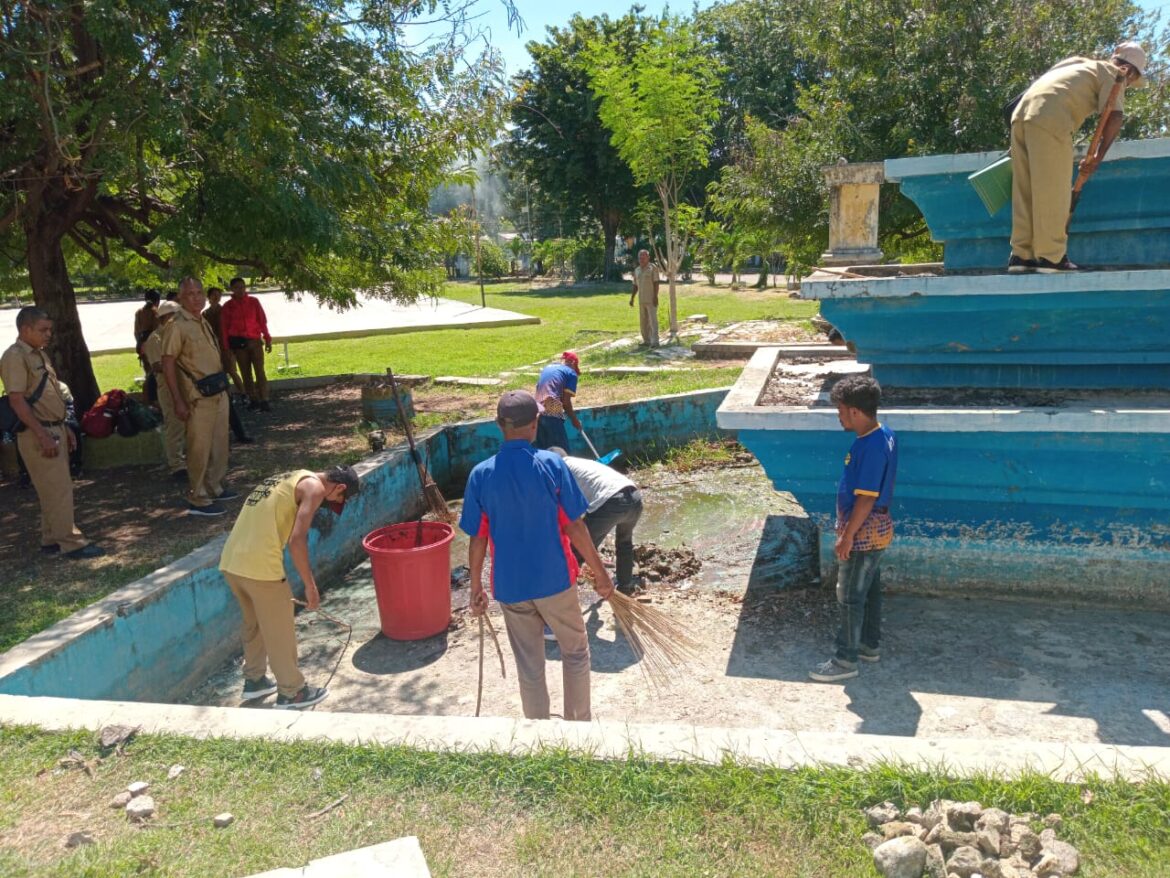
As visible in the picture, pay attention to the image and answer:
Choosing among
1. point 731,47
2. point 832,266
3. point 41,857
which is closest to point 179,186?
point 832,266

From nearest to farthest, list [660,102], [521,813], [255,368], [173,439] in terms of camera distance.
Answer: [521,813]
[173,439]
[255,368]
[660,102]

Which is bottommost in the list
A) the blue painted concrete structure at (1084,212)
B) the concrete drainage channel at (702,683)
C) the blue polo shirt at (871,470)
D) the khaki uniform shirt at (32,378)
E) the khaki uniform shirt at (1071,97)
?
the concrete drainage channel at (702,683)

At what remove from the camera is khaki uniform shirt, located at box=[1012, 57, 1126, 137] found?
4863 millimetres

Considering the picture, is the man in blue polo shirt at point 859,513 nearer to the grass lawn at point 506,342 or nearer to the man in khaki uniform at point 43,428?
the man in khaki uniform at point 43,428

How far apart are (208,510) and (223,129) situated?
118 inches

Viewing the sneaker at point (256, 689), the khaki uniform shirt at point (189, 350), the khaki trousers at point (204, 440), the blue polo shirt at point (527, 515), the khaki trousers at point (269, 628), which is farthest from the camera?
the khaki trousers at point (204, 440)

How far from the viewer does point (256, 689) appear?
4668 mm

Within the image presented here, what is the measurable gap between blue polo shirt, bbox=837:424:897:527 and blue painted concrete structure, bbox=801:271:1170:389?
123 cm

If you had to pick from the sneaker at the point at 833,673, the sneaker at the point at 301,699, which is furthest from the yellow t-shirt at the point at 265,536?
the sneaker at the point at 833,673

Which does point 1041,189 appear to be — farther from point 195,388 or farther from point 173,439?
A: point 173,439

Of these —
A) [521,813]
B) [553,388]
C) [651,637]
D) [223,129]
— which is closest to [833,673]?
[651,637]

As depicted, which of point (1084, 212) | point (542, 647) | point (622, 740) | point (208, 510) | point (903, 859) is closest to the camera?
point (903, 859)

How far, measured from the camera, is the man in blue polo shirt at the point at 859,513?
423 centimetres

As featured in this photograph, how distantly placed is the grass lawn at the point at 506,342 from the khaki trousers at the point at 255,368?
272 cm
